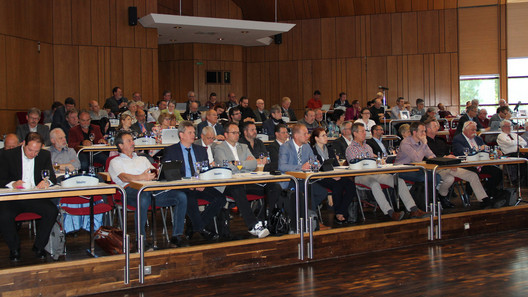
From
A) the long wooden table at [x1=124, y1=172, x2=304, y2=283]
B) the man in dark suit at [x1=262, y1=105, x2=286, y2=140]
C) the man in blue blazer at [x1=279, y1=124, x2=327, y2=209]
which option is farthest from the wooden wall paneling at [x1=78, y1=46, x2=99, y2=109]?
the long wooden table at [x1=124, y1=172, x2=304, y2=283]

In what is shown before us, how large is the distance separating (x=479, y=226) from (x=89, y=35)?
10793 millimetres

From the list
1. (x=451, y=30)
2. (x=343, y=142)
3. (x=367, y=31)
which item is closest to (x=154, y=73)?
(x=367, y=31)

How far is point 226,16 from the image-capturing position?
1823 cm

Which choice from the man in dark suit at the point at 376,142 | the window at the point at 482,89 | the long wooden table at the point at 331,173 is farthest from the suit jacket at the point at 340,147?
the window at the point at 482,89

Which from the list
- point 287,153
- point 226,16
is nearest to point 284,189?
point 287,153

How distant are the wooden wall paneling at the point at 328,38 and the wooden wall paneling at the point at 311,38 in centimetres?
13

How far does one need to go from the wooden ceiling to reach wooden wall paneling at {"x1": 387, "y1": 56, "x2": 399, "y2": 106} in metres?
1.56

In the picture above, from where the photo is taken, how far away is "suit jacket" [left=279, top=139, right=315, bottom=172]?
259 inches

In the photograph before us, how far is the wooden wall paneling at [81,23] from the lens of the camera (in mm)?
14000

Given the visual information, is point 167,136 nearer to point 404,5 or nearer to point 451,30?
point 404,5

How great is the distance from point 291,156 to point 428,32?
12186mm

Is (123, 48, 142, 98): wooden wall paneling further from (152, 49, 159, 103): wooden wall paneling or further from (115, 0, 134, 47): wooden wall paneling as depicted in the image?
(152, 49, 159, 103): wooden wall paneling

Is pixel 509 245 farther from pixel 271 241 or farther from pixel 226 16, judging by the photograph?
pixel 226 16

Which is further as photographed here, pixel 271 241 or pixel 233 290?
pixel 271 241
